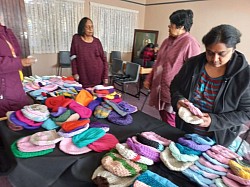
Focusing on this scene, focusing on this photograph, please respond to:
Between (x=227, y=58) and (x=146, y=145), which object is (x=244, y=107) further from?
(x=146, y=145)

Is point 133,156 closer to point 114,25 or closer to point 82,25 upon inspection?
point 82,25

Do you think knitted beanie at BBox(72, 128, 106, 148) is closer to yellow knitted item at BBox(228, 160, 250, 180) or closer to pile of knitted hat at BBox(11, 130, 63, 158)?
pile of knitted hat at BBox(11, 130, 63, 158)

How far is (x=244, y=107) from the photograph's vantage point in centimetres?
98

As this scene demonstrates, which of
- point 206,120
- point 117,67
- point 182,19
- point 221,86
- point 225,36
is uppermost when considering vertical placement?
point 182,19

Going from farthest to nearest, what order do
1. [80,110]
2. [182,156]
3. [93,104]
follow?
[93,104] → [80,110] → [182,156]

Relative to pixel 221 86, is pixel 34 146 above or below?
below

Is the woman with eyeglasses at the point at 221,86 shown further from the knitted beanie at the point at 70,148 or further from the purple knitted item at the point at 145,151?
the knitted beanie at the point at 70,148

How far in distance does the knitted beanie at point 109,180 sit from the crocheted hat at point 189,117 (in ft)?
1.24

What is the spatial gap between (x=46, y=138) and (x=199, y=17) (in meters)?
4.75

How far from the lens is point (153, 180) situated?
26.0 inches

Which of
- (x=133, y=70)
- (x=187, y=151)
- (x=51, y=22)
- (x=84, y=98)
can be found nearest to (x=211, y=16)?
(x=133, y=70)

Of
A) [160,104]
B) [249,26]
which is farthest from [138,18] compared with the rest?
[160,104]

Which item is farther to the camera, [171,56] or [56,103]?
[171,56]

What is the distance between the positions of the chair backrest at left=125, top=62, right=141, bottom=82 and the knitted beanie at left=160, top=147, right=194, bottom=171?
294cm
